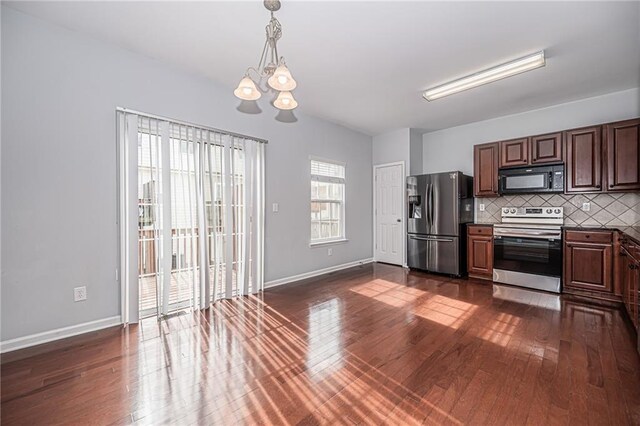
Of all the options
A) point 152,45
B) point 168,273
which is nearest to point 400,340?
point 168,273

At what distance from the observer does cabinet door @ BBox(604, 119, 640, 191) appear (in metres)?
3.44

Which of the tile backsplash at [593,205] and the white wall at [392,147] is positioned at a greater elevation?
the white wall at [392,147]

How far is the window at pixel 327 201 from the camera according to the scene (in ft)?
16.2

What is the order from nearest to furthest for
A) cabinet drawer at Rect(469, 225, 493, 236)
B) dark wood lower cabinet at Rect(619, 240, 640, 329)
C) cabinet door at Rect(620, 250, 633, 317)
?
dark wood lower cabinet at Rect(619, 240, 640, 329), cabinet door at Rect(620, 250, 633, 317), cabinet drawer at Rect(469, 225, 493, 236)

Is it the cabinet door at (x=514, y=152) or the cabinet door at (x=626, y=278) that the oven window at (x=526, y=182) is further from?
the cabinet door at (x=626, y=278)

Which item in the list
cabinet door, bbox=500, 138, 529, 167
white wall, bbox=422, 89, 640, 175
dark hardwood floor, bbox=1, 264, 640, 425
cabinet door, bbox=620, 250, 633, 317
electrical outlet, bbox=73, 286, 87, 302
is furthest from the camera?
cabinet door, bbox=500, 138, 529, 167

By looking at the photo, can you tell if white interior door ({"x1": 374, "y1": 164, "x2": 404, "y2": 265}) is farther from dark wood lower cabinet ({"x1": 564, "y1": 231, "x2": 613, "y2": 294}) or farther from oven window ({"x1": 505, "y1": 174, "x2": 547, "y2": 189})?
dark wood lower cabinet ({"x1": 564, "y1": 231, "x2": 613, "y2": 294})

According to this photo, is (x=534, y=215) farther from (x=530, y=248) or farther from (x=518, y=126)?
(x=518, y=126)

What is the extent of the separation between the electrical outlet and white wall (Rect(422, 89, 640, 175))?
5.78 meters

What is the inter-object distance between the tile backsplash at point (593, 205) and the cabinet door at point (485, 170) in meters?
0.41

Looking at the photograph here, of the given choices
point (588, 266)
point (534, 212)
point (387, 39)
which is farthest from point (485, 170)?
point (387, 39)

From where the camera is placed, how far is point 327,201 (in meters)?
5.16

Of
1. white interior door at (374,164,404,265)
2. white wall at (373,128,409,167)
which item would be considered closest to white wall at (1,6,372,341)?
white wall at (373,128,409,167)

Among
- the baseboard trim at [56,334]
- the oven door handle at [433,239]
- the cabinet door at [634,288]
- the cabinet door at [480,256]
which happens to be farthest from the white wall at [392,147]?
the baseboard trim at [56,334]
